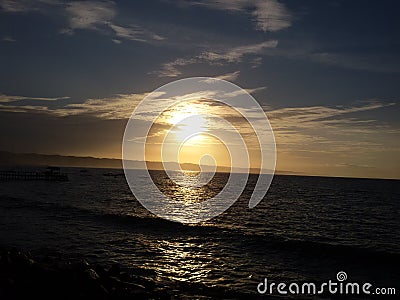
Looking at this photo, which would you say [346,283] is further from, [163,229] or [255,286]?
[163,229]

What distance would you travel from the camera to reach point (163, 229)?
3609 centimetres

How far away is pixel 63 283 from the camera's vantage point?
13.0 meters

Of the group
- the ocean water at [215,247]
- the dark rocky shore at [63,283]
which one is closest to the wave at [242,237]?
the ocean water at [215,247]

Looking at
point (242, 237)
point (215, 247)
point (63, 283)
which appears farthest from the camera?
point (242, 237)

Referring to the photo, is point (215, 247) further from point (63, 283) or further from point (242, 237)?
point (63, 283)

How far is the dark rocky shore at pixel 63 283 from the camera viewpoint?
39.2 feet

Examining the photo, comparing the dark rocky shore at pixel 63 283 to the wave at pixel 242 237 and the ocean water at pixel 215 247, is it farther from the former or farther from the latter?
the wave at pixel 242 237

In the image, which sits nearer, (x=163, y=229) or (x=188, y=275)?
(x=188, y=275)

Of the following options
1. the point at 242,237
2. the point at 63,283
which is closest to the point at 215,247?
the point at 242,237

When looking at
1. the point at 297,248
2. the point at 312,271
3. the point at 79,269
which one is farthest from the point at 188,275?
the point at 297,248

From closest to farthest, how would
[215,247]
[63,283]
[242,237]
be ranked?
[63,283]
[215,247]
[242,237]

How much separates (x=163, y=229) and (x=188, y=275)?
17419 mm

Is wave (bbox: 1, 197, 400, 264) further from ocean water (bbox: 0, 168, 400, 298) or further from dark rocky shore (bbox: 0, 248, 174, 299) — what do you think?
dark rocky shore (bbox: 0, 248, 174, 299)

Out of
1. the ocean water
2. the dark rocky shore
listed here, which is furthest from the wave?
the dark rocky shore
